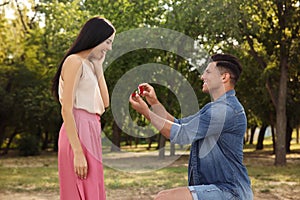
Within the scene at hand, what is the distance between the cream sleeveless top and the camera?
345cm

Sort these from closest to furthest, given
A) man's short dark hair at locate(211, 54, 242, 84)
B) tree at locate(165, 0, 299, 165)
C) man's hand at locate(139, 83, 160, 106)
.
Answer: man's short dark hair at locate(211, 54, 242, 84)
man's hand at locate(139, 83, 160, 106)
tree at locate(165, 0, 299, 165)

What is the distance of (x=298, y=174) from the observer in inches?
628

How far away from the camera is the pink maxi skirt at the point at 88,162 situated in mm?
3492

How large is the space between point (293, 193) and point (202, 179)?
799 cm

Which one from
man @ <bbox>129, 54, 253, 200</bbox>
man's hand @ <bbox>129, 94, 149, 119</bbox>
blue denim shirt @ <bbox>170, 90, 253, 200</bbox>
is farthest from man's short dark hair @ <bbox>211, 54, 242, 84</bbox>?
man's hand @ <bbox>129, 94, 149, 119</bbox>

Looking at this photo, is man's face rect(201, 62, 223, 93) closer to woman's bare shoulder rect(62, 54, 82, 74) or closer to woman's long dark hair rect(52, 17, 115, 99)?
woman's long dark hair rect(52, 17, 115, 99)

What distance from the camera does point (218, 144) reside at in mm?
3846

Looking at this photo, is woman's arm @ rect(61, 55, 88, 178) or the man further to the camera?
the man

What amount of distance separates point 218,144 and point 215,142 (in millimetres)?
27

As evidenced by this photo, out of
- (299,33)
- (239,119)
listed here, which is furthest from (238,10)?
(239,119)

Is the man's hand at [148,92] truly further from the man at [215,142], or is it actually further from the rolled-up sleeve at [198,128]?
the rolled-up sleeve at [198,128]

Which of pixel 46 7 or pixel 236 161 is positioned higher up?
pixel 46 7

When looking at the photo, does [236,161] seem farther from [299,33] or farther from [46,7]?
[46,7]

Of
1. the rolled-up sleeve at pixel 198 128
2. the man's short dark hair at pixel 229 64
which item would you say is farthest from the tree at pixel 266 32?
the rolled-up sleeve at pixel 198 128
